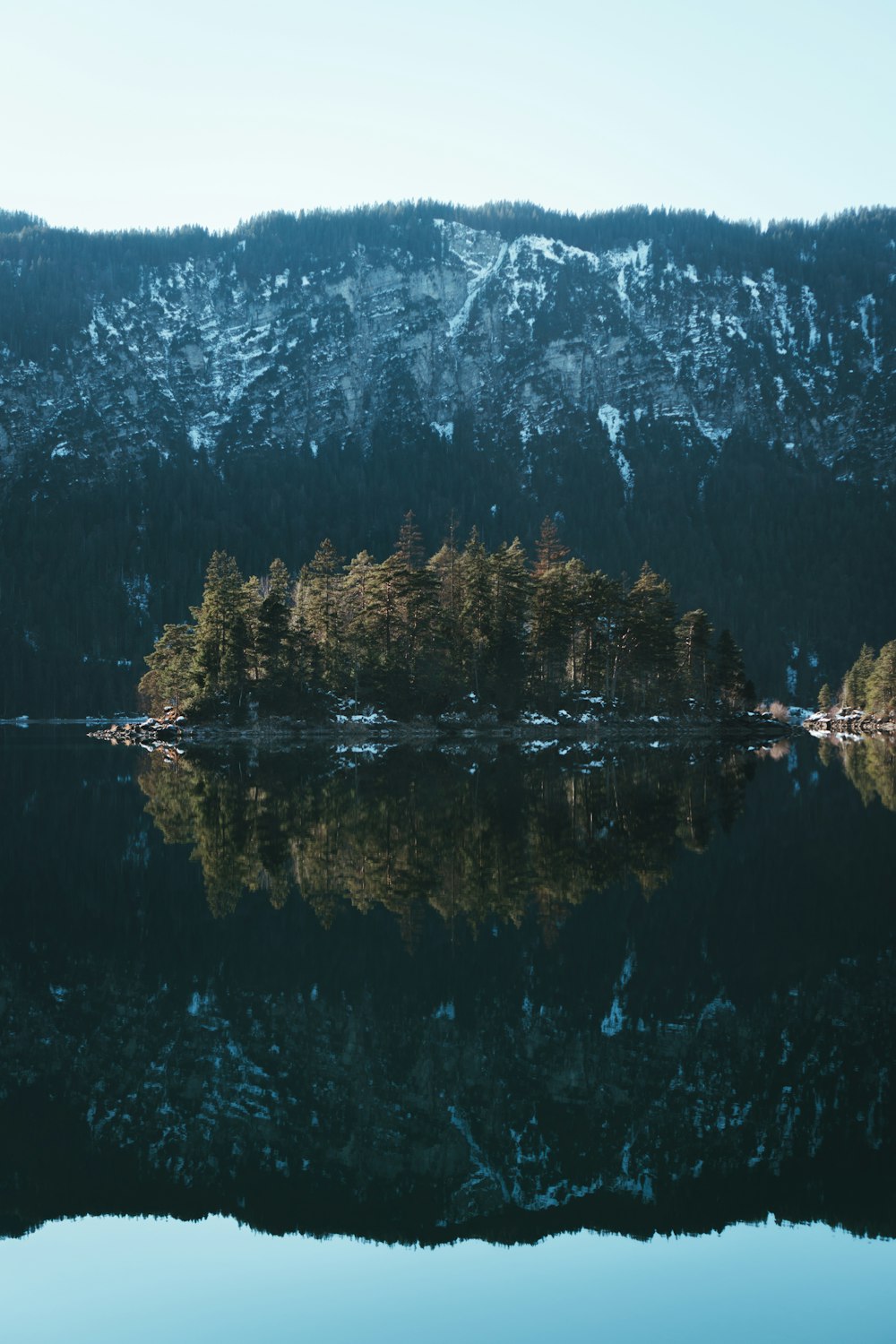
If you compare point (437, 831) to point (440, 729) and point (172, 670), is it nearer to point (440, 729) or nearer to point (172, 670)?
point (440, 729)

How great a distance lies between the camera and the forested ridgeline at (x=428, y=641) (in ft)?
299

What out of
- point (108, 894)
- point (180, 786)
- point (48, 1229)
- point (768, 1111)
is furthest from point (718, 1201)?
point (180, 786)

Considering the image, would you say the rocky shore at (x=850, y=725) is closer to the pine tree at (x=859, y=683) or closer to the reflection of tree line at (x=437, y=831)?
the pine tree at (x=859, y=683)

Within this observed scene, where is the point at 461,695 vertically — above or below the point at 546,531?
below

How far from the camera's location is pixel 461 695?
92250 millimetres

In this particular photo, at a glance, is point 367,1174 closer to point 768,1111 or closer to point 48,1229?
point 48,1229

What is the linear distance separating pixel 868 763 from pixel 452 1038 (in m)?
54.5

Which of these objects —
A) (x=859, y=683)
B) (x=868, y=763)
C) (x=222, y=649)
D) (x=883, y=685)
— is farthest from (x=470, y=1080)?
(x=859, y=683)

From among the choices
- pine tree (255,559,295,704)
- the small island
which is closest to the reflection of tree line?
pine tree (255,559,295,704)

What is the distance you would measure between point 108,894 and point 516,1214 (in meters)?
15.3

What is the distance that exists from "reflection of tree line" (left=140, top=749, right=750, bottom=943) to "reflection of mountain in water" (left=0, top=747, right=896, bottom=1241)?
19 cm

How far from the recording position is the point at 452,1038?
50.4ft

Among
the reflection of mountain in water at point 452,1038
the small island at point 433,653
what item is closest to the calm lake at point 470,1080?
the reflection of mountain in water at point 452,1038

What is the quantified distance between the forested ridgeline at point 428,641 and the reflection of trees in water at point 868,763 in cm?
1602
